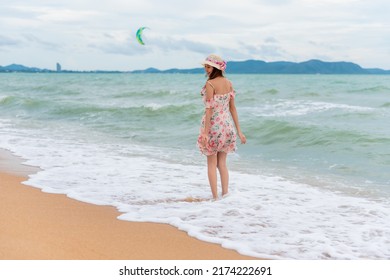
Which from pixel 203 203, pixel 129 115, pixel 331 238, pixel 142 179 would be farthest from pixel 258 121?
pixel 331 238

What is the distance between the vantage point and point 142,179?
7727 mm

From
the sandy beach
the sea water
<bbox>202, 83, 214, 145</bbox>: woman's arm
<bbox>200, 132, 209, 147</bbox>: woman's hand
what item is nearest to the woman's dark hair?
<bbox>202, 83, 214, 145</bbox>: woman's arm

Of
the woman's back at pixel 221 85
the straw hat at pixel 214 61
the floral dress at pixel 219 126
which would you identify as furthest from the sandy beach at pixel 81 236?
the straw hat at pixel 214 61

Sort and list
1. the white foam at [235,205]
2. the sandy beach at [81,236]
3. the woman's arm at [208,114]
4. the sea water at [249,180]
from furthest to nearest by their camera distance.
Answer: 1. the woman's arm at [208,114]
2. the sea water at [249,180]
3. the white foam at [235,205]
4. the sandy beach at [81,236]

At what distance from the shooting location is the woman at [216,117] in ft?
20.1

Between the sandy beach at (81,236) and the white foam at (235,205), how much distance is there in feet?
0.70

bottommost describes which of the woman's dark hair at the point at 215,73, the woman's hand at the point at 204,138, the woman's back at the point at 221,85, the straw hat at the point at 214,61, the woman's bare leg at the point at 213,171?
the woman's bare leg at the point at 213,171

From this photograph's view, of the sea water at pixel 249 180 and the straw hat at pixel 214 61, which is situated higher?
the straw hat at pixel 214 61

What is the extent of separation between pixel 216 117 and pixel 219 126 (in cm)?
11

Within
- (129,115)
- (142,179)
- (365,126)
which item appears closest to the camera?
(142,179)

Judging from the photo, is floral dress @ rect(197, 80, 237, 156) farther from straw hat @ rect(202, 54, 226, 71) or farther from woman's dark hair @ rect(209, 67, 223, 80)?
straw hat @ rect(202, 54, 226, 71)

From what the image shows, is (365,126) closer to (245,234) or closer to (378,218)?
(378,218)

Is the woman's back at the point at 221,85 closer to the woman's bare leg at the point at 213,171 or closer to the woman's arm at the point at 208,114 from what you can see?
the woman's arm at the point at 208,114

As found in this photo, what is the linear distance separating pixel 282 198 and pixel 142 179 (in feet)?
6.82
